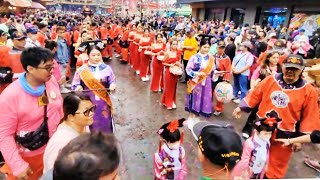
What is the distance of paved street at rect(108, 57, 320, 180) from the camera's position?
4.19m

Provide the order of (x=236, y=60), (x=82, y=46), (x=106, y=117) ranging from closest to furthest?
(x=106, y=117), (x=82, y=46), (x=236, y=60)

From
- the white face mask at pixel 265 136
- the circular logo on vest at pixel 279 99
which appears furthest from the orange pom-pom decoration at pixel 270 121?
the circular logo on vest at pixel 279 99

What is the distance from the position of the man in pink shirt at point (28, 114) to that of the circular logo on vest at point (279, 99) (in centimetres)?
234

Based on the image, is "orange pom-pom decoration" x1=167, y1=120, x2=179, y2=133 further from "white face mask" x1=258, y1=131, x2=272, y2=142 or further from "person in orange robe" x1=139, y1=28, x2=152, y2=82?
"person in orange robe" x1=139, y1=28, x2=152, y2=82

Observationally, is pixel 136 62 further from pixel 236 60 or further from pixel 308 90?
pixel 308 90

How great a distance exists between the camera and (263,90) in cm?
329

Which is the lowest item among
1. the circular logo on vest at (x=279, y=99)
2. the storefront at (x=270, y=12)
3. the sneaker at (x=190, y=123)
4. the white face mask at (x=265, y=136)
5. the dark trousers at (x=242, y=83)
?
the sneaker at (x=190, y=123)

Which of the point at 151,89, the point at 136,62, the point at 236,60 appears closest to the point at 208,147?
the point at 236,60

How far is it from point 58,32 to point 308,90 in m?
7.12

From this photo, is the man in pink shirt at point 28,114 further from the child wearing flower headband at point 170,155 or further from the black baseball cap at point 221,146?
the black baseball cap at point 221,146

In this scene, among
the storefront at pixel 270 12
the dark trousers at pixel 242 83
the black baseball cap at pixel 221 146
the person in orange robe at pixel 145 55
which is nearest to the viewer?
the black baseball cap at pixel 221 146

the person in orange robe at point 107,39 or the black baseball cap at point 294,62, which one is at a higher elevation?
the black baseball cap at point 294,62

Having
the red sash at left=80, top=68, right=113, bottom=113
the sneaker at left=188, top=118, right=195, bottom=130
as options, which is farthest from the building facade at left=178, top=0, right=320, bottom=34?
the red sash at left=80, top=68, right=113, bottom=113

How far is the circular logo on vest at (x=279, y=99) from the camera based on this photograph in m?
3.06
